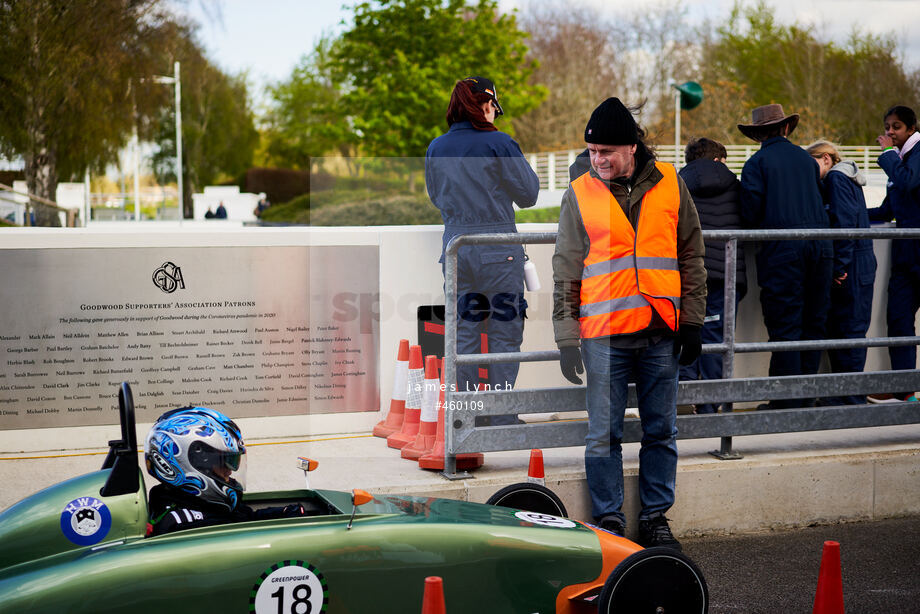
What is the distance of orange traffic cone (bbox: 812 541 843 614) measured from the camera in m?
3.60

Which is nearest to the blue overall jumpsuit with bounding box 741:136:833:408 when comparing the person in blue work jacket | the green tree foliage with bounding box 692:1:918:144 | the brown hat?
the brown hat

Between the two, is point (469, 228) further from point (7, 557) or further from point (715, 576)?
point (7, 557)

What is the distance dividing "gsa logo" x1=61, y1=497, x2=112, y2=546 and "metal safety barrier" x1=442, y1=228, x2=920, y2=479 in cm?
233

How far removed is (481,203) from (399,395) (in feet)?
4.76

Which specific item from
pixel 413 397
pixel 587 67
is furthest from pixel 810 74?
pixel 413 397

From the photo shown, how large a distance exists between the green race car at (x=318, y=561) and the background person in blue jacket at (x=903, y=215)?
15.1 ft

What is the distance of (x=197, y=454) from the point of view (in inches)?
127

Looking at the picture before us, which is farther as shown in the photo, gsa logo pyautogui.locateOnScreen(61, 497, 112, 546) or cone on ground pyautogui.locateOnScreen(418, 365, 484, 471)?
cone on ground pyautogui.locateOnScreen(418, 365, 484, 471)

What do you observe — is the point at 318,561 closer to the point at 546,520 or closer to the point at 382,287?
the point at 546,520

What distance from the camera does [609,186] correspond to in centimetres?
466

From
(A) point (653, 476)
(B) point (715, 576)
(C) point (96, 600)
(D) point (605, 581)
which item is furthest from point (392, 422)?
(C) point (96, 600)

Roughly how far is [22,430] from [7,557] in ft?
10.5

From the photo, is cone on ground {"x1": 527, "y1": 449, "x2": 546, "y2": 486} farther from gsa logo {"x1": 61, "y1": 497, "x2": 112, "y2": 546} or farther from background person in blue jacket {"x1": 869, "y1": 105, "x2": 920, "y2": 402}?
background person in blue jacket {"x1": 869, "y1": 105, "x2": 920, "y2": 402}

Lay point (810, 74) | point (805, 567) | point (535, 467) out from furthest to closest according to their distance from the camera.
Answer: point (810, 74) < point (535, 467) < point (805, 567)
